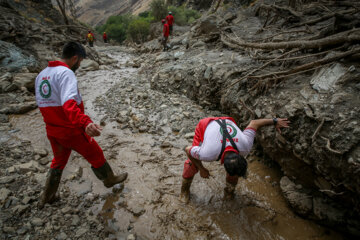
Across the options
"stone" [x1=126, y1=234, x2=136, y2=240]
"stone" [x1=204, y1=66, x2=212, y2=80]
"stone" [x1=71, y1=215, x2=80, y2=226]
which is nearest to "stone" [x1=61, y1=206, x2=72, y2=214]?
"stone" [x1=71, y1=215, x2=80, y2=226]

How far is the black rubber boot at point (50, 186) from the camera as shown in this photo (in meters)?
1.99

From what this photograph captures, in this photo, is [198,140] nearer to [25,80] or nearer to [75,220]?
[75,220]

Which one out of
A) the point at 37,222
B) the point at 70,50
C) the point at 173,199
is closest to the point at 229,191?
the point at 173,199

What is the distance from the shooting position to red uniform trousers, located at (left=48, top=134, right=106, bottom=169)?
1.85 meters

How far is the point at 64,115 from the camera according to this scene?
5.67ft

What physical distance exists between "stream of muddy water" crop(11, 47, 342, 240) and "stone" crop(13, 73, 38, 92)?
2.04m

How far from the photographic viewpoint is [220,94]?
391cm

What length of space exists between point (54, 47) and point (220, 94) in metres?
8.70

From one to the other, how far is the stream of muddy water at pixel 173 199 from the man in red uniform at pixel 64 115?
568 mm

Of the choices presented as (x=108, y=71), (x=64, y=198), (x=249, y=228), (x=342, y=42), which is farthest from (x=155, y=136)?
(x=108, y=71)

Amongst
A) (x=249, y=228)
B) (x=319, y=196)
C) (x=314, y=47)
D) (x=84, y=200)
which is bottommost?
(x=249, y=228)

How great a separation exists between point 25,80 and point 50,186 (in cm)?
Answer: 460

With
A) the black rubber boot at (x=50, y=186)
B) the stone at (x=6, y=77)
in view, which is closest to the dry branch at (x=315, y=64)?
the black rubber boot at (x=50, y=186)

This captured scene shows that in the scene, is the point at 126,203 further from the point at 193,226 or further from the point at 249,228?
the point at 249,228
